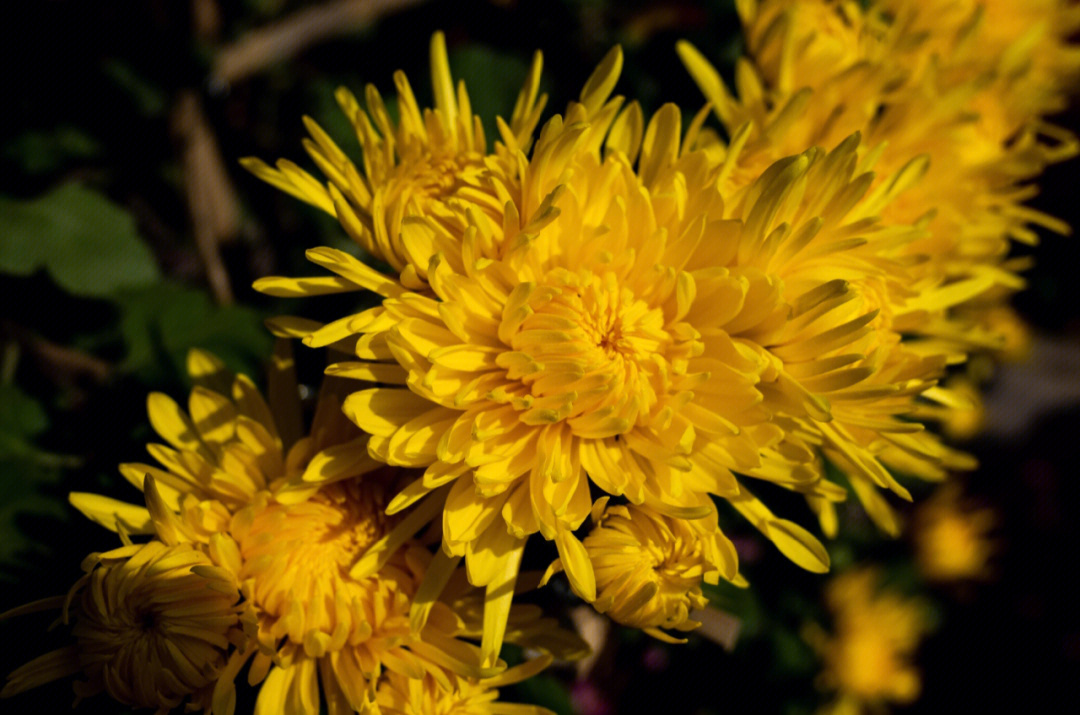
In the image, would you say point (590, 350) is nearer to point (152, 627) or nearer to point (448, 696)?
point (448, 696)

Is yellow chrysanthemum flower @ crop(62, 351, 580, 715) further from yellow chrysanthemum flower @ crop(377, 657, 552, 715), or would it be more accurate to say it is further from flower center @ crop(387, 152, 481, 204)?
flower center @ crop(387, 152, 481, 204)

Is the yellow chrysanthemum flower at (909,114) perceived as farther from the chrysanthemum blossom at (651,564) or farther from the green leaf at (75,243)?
the green leaf at (75,243)

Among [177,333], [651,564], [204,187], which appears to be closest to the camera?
[651,564]

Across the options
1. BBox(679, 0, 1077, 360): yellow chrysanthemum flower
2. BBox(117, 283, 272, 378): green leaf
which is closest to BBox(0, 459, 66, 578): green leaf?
BBox(117, 283, 272, 378): green leaf

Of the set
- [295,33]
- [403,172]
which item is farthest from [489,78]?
[403,172]

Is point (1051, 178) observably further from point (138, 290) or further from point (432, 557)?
point (138, 290)

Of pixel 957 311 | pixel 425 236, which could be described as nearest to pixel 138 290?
pixel 425 236
